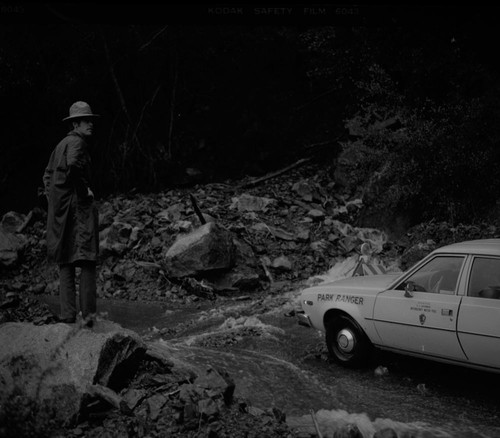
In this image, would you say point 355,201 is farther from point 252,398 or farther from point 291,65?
point 252,398

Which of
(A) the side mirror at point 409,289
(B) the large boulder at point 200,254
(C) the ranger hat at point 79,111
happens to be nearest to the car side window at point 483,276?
(A) the side mirror at point 409,289

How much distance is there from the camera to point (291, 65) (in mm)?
18703

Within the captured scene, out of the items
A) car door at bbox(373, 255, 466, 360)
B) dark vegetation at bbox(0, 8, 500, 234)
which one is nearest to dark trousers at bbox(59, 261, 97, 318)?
car door at bbox(373, 255, 466, 360)

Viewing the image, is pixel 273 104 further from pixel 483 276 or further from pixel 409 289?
pixel 483 276

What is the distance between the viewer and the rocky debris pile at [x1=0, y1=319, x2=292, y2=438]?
11.8 feet

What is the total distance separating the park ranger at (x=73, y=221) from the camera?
5098 millimetres

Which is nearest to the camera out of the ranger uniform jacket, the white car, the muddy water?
the muddy water

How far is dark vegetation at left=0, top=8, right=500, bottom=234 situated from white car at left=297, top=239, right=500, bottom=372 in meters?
6.83

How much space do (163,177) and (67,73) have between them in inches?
170

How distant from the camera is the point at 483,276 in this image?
4609 mm

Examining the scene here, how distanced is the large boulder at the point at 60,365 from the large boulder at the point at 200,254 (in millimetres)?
5449

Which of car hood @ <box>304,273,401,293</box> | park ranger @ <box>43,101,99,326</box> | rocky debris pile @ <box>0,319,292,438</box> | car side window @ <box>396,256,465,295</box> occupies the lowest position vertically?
rocky debris pile @ <box>0,319,292,438</box>

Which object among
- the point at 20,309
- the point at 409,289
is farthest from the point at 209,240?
the point at 409,289

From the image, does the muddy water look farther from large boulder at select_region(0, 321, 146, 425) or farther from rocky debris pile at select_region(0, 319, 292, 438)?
large boulder at select_region(0, 321, 146, 425)
